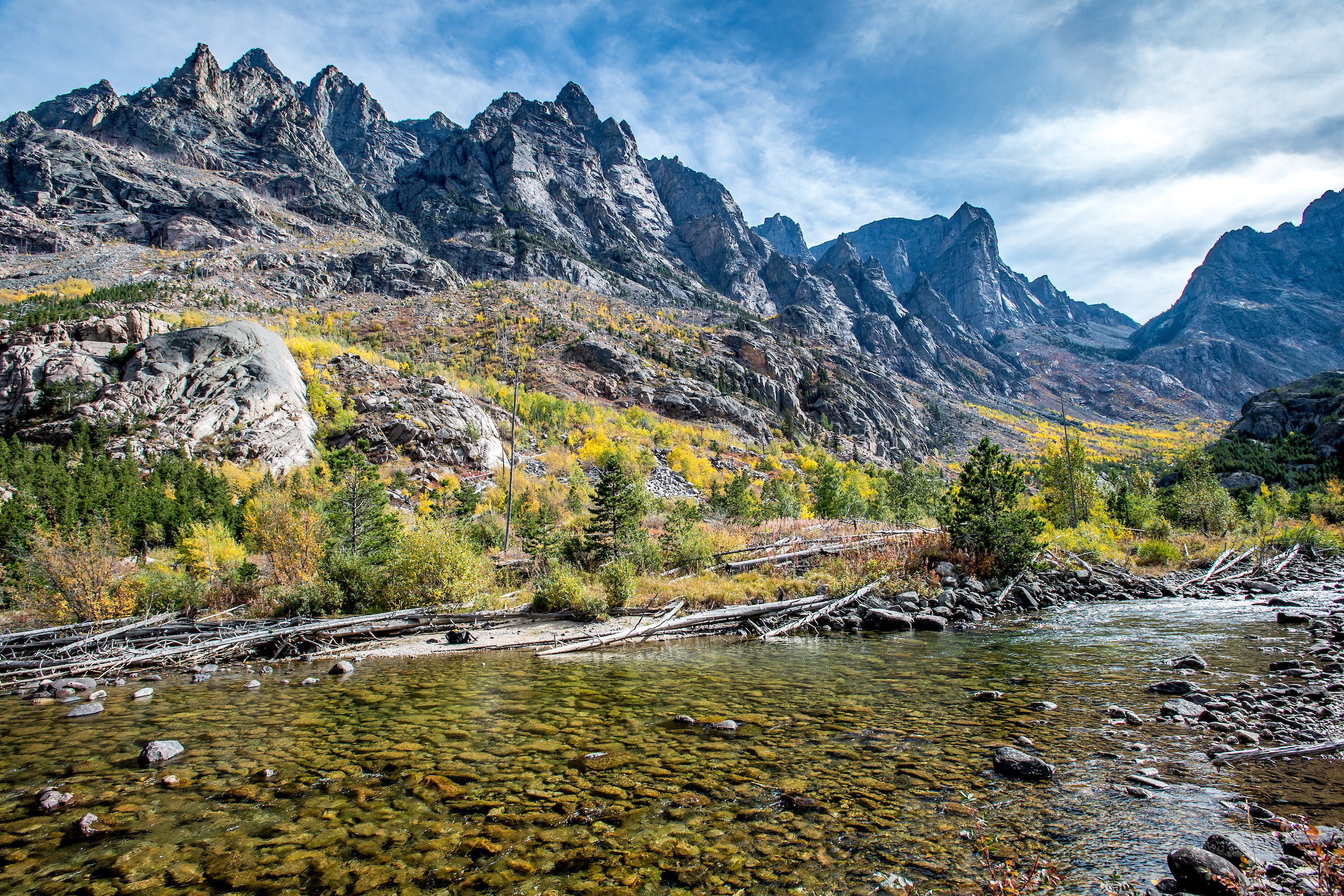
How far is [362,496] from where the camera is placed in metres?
23.5

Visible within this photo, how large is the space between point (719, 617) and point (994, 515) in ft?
39.9

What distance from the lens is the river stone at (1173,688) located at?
28.8 ft

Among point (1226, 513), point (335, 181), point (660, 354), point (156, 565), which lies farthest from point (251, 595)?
point (335, 181)

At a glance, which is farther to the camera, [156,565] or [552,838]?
[156,565]

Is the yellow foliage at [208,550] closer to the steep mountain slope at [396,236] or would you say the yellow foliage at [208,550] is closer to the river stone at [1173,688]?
the river stone at [1173,688]

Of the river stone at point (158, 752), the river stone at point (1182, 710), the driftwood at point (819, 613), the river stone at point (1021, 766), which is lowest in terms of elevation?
the driftwood at point (819, 613)

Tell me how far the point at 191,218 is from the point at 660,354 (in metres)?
104

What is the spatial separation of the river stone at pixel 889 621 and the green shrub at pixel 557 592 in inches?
345

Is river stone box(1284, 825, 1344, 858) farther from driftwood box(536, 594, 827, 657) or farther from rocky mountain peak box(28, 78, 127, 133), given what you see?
rocky mountain peak box(28, 78, 127, 133)

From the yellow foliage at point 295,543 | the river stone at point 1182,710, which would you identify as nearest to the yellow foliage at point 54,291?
the yellow foliage at point 295,543

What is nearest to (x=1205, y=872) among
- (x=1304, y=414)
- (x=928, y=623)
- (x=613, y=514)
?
(x=928, y=623)

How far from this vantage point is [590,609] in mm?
18203

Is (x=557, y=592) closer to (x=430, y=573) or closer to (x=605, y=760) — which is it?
(x=430, y=573)

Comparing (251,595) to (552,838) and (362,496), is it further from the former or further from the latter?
(552,838)
